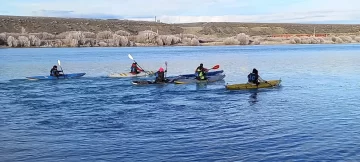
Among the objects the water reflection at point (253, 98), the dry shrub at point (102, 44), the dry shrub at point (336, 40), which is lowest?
the water reflection at point (253, 98)

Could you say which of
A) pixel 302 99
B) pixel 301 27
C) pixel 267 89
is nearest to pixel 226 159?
pixel 302 99

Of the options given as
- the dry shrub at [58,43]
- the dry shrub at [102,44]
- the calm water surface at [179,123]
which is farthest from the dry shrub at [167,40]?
the calm water surface at [179,123]

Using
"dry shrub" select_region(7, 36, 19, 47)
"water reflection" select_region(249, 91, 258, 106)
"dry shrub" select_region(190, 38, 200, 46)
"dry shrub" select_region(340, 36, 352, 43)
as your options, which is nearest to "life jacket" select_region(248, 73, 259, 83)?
"water reflection" select_region(249, 91, 258, 106)

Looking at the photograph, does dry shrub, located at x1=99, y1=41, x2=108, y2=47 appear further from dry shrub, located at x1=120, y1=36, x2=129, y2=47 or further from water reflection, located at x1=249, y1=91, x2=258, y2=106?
water reflection, located at x1=249, y1=91, x2=258, y2=106

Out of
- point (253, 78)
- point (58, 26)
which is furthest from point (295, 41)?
point (253, 78)

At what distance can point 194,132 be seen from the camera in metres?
15.6

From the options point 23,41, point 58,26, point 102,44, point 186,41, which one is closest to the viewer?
Answer: point 23,41

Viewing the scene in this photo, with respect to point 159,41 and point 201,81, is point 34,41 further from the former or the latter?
point 201,81

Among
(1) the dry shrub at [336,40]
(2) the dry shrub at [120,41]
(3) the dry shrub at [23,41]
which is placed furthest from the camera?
(1) the dry shrub at [336,40]

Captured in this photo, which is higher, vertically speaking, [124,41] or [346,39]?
[346,39]

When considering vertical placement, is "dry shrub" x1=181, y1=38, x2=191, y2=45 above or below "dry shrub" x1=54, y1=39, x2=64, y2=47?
above

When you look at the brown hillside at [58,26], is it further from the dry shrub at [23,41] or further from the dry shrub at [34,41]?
the dry shrub at [23,41]

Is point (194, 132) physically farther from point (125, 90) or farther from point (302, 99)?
point (125, 90)

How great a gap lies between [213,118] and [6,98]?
10.9m
